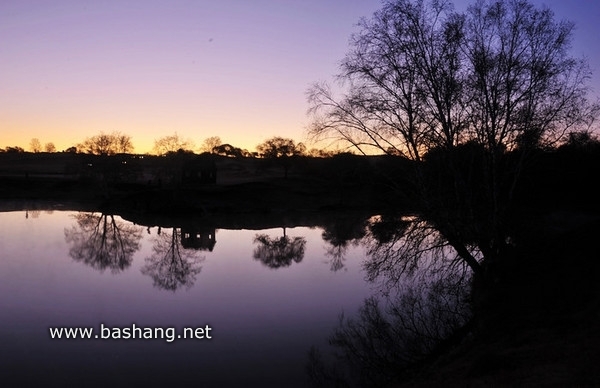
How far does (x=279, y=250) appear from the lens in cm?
2716

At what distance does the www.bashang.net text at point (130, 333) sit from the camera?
11.5 meters

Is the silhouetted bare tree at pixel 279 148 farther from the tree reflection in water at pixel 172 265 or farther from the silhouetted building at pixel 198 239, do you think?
the tree reflection in water at pixel 172 265

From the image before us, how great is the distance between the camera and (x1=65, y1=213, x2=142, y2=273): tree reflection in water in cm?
2236

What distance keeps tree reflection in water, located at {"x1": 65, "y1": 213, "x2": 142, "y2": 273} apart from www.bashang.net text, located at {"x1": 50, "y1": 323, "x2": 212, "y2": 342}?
8.23m

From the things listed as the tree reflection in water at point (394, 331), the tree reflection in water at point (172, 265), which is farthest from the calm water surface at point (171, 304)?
the tree reflection in water at point (394, 331)

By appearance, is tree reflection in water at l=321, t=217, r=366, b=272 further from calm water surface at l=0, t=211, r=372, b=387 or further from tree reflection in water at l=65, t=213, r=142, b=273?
tree reflection in water at l=65, t=213, r=142, b=273

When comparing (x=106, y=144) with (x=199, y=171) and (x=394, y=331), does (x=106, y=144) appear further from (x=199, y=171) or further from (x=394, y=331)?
(x=394, y=331)

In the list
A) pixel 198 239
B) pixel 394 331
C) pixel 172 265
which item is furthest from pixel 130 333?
pixel 198 239

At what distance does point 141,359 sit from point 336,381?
13.2ft

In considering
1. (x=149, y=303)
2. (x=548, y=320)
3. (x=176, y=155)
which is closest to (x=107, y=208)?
(x=176, y=155)

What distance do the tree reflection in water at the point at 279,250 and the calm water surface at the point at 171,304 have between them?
6 cm

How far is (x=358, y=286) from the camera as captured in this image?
18203 millimetres

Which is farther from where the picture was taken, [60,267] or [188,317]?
[60,267]

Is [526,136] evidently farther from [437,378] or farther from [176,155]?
[176,155]
